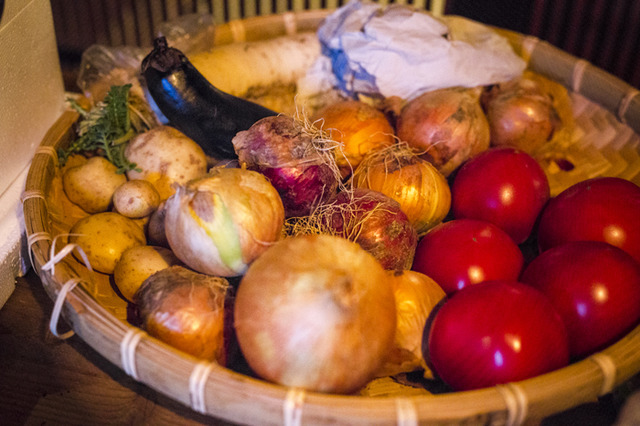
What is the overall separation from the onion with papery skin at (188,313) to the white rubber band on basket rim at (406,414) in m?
0.34

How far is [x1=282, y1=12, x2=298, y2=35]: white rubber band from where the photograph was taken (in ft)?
5.58

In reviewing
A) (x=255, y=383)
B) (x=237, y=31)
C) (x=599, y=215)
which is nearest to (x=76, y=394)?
(x=255, y=383)

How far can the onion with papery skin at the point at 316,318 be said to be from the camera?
688mm

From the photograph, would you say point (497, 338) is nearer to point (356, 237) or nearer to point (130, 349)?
point (356, 237)

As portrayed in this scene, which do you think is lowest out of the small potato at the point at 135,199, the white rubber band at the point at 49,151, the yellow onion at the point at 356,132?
the small potato at the point at 135,199

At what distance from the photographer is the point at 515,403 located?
71 centimetres

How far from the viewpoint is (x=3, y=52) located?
1.07 meters

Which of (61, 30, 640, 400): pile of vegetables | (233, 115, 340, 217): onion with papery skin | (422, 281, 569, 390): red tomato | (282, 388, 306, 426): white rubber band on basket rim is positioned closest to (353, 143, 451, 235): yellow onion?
(61, 30, 640, 400): pile of vegetables

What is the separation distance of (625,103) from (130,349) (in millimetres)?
1397

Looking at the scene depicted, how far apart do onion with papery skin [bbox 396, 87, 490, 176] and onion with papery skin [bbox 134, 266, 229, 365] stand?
25.9 inches

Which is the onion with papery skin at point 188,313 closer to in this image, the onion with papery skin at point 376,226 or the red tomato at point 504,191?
the onion with papery skin at point 376,226

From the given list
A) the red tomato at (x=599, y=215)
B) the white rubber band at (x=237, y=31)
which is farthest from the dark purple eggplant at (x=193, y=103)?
the red tomato at (x=599, y=215)

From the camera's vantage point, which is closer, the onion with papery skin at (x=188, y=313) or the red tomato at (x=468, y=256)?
the onion with papery skin at (x=188, y=313)

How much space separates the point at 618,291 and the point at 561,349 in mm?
156
